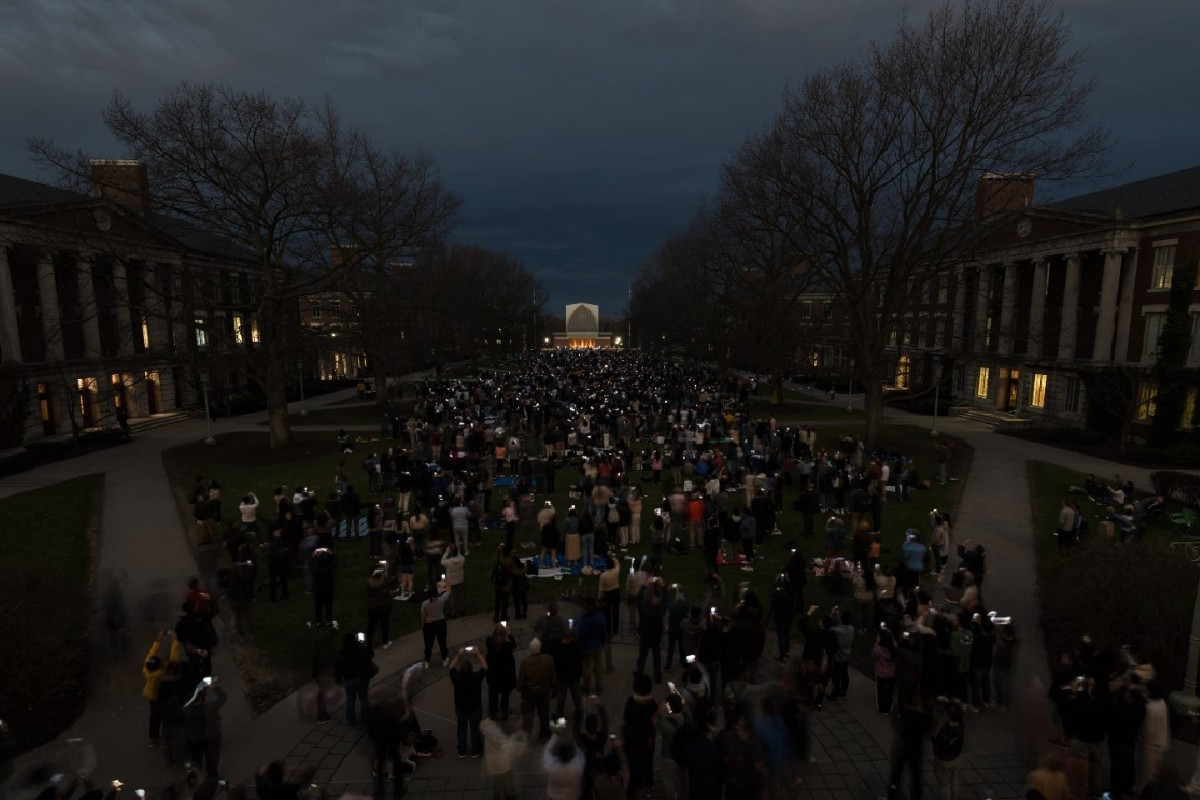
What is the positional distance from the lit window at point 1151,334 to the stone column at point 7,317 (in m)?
52.0

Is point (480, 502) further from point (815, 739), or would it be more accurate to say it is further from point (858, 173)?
point (858, 173)

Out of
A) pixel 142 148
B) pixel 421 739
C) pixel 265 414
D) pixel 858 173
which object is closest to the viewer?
pixel 421 739

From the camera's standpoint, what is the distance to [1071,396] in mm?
34531

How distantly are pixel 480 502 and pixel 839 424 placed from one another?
25.1 meters

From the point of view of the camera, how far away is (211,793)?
521cm

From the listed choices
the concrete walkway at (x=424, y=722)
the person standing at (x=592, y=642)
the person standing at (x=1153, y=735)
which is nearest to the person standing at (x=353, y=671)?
the concrete walkway at (x=424, y=722)

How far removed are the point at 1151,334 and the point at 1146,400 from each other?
411cm

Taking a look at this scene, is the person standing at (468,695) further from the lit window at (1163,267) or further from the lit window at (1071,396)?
the lit window at (1071,396)

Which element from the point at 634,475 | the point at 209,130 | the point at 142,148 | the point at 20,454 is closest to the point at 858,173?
the point at 634,475

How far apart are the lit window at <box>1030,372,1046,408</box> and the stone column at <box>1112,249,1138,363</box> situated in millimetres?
4787

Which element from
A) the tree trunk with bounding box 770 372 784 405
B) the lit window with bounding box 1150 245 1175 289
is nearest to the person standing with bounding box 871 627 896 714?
the lit window with bounding box 1150 245 1175 289

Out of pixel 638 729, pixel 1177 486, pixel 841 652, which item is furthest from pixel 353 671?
pixel 1177 486

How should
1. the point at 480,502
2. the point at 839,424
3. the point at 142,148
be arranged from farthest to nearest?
the point at 839,424, the point at 142,148, the point at 480,502

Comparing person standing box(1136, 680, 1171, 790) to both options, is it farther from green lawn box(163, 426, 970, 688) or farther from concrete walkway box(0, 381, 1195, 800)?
green lawn box(163, 426, 970, 688)
